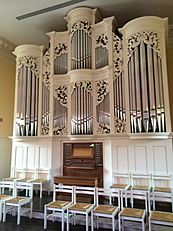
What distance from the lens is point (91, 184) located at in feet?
15.0

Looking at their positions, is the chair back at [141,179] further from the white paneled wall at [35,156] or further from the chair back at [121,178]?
the white paneled wall at [35,156]

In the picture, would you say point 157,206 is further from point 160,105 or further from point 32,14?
point 32,14

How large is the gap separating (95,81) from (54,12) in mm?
2137

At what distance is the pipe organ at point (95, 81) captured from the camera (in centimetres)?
457

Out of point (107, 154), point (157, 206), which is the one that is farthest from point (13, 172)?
point (157, 206)

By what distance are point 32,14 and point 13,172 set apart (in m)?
4.23

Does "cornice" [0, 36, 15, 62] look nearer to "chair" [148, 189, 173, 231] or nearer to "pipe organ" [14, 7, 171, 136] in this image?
"pipe organ" [14, 7, 171, 136]

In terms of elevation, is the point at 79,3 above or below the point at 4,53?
above

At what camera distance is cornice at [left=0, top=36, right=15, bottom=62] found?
6.74m

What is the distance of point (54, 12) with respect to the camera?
5.51 metres

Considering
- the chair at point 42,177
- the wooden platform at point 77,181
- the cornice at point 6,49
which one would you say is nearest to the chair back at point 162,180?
the wooden platform at point 77,181

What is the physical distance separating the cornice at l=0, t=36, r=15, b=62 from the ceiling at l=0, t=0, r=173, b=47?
213 mm

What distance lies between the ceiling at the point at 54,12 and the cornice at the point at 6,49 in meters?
0.21

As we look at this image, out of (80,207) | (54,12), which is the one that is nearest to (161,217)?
(80,207)
